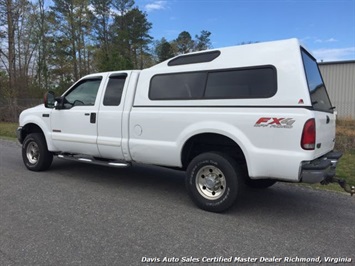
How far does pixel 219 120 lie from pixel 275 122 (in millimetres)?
797

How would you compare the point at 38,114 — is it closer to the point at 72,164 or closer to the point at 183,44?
the point at 72,164

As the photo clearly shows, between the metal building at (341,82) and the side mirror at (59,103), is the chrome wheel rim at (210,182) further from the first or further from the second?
the metal building at (341,82)

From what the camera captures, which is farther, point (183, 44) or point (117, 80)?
point (183, 44)

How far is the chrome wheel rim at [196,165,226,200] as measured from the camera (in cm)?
481

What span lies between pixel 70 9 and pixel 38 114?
129 ft

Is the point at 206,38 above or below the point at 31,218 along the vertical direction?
above

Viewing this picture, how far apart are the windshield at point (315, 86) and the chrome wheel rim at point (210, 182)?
1.58m

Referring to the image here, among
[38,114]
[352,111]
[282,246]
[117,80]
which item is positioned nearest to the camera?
[282,246]

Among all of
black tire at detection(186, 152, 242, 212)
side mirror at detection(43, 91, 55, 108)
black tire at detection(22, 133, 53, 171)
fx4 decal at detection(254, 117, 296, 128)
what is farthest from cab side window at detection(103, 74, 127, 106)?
fx4 decal at detection(254, 117, 296, 128)

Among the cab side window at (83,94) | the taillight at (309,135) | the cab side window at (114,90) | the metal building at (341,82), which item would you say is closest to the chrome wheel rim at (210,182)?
the taillight at (309,135)

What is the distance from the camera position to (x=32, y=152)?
24.2 feet

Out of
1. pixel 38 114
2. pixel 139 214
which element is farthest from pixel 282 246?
pixel 38 114

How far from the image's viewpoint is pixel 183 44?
55312 mm

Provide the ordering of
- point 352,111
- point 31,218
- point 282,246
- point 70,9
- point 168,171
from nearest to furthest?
point 282,246, point 31,218, point 168,171, point 352,111, point 70,9
